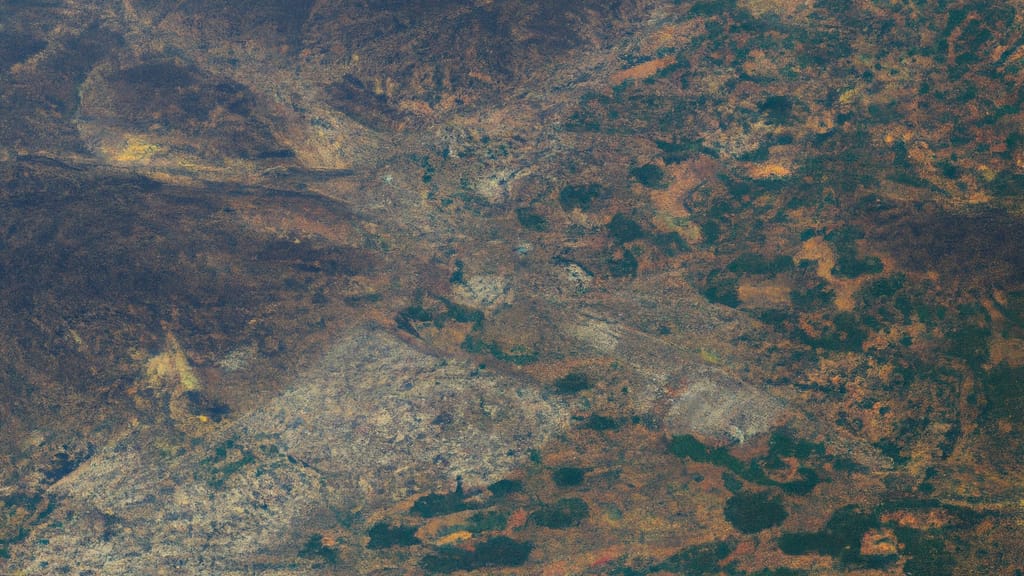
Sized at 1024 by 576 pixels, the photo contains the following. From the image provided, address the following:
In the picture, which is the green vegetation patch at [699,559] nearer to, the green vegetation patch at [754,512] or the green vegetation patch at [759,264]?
the green vegetation patch at [754,512]

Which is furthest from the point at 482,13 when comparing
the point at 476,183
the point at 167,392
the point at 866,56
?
the point at 167,392

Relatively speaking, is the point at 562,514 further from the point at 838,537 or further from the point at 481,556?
the point at 838,537

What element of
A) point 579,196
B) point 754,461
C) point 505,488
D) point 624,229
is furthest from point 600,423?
point 579,196

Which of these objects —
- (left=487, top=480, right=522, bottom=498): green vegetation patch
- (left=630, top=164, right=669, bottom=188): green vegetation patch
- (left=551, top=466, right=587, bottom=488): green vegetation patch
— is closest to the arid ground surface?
(left=551, top=466, right=587, bottom=488): green vegetation patch

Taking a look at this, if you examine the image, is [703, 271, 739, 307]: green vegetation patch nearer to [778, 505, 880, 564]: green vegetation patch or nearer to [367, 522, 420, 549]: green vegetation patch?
[778, 505, 880, 564]: green vegetation patch

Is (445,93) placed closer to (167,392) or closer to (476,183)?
(476,183)

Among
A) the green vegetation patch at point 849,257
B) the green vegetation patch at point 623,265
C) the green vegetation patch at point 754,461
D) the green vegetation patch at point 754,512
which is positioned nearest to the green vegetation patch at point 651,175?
the green vegetation patch at point 623,265
